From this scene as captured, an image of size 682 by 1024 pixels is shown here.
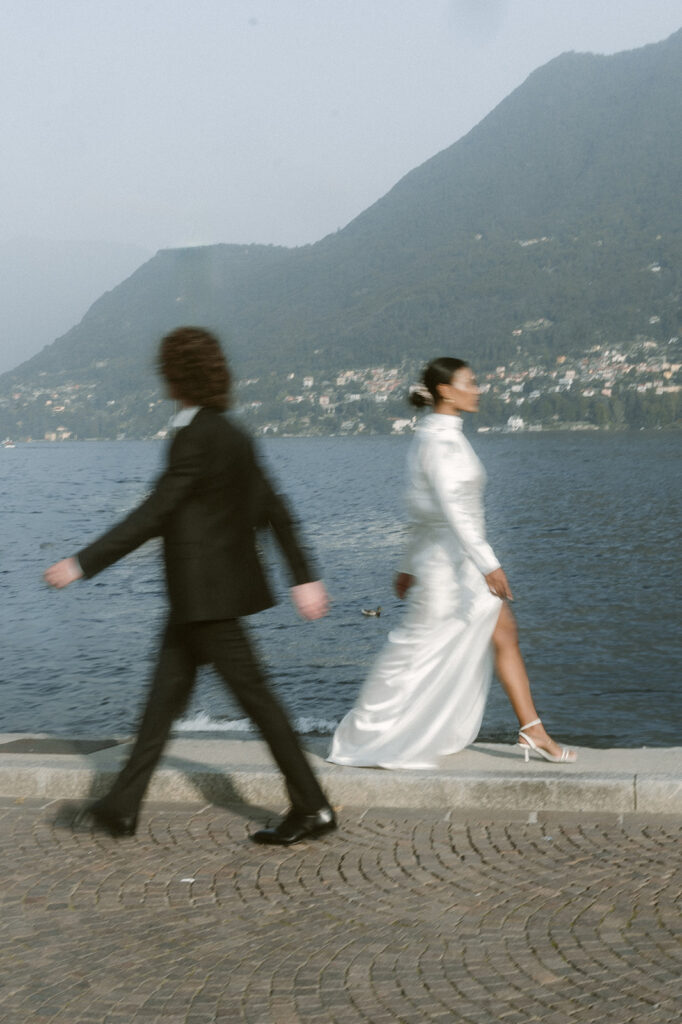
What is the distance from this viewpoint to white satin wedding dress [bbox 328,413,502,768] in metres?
5.32

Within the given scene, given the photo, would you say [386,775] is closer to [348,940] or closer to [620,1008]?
[348,940]

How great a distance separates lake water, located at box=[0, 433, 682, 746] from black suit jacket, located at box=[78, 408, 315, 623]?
1.00 ft

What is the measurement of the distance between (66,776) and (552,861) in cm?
215

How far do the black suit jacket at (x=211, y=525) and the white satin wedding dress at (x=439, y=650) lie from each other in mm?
872


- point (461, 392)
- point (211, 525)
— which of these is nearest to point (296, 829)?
point (211, 525)

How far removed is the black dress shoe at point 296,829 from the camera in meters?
4.64

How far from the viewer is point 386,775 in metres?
5.12

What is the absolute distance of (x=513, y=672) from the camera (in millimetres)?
5414

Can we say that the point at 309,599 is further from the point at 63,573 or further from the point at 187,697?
the point at 63,573

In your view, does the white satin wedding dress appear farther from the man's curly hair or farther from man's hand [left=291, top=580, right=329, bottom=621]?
the man's curly hair

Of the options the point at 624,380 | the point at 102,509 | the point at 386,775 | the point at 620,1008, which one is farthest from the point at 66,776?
the point at 624,380

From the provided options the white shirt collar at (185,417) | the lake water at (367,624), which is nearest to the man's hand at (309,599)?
the lake water at (367,624)

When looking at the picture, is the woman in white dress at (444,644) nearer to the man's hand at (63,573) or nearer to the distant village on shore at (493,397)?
the man's hand at (63,573)

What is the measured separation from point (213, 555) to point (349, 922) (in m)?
1.37
